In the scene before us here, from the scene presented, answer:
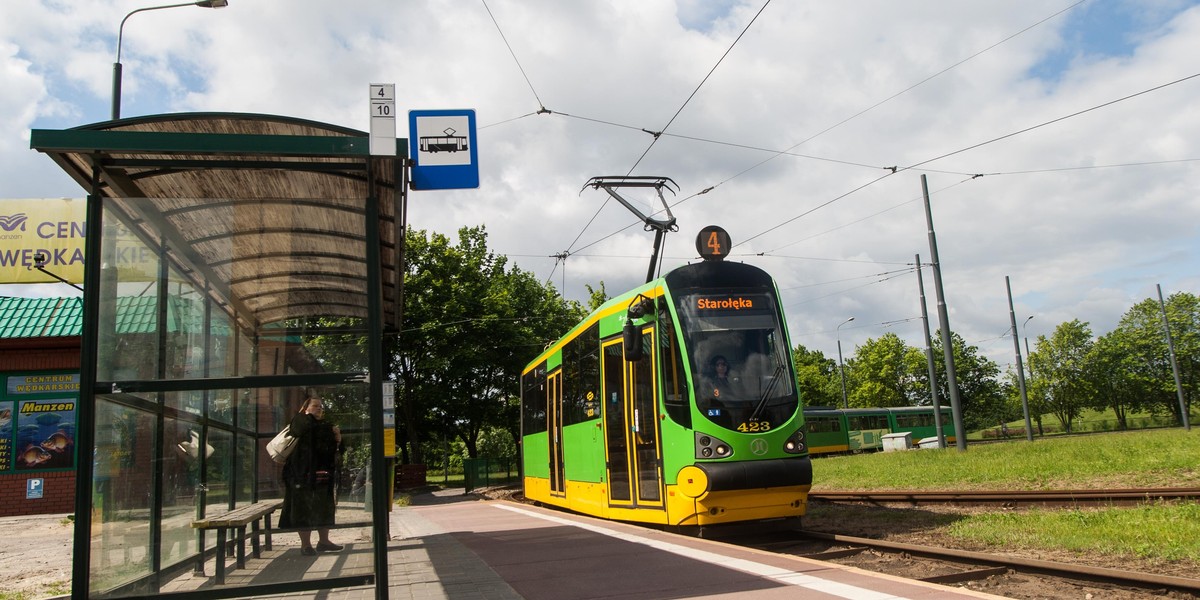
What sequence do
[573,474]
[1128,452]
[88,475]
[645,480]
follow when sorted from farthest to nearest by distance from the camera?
[1128,452] → [573,474] → [645,480] → [88,475]

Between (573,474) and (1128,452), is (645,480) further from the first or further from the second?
(1128,452)

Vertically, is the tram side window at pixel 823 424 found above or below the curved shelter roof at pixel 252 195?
below

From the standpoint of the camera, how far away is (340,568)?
19.9ft

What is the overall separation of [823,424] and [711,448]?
36.0m

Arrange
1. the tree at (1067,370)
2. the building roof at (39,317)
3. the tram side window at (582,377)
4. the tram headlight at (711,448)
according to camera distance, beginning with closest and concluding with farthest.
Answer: the tram headlight at (711,448), the tram side window at (582,377), the building roof at (39,317), the tree at (1067,370)

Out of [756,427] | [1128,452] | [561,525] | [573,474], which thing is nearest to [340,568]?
[756,427]

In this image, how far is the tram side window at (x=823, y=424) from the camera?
141 feet

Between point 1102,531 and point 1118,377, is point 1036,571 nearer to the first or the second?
point 1102,531

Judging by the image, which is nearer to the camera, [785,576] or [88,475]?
[88,475]

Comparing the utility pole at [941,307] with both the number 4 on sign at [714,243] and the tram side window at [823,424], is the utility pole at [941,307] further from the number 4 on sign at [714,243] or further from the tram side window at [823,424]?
the tram side window at [823,424]

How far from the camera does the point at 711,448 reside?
9375 mm

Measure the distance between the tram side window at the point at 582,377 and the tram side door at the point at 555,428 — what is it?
16.9 inches

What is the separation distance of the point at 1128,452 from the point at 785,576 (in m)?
12.9

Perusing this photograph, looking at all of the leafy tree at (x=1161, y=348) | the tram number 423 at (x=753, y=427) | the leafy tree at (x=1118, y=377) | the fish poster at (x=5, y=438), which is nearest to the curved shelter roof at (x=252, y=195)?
the tram number 423 at (x=753, y=427)
